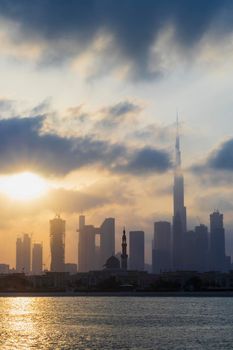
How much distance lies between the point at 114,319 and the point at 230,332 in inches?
1215

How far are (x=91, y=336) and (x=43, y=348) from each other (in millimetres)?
15252

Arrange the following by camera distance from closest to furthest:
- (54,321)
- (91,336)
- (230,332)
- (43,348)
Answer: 1. (43,348)
2. (91,336)
3. (230,332)
4. (54,321)

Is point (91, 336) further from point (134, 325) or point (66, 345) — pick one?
point (134, 325)

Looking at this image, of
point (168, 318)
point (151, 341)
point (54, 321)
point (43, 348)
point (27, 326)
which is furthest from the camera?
point (168, 318)

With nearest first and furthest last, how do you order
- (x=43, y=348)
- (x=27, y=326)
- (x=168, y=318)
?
(x=43, y=348) → (x=27, y=326) → (x=168, y=318)

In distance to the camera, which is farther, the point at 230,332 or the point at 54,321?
the point at 54,321

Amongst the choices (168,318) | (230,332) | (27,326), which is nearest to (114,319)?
(168,318)

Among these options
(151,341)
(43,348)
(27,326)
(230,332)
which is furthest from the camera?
(27,326)

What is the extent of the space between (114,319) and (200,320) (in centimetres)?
1546

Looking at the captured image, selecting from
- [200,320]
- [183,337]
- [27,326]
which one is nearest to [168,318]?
[200,320]

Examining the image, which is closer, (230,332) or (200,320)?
(230,332)

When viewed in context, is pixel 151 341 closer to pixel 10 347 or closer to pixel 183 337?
pixel 183 337

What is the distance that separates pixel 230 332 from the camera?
95062 millimetres

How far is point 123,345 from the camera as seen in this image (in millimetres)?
78125
